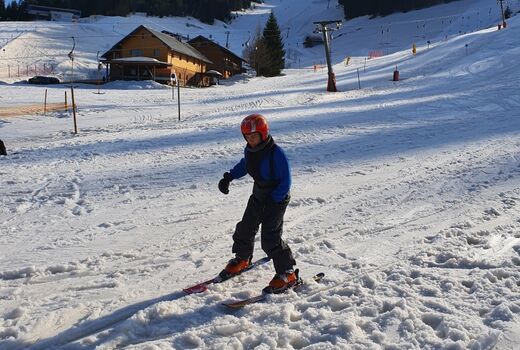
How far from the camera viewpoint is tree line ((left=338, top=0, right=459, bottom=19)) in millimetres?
110312

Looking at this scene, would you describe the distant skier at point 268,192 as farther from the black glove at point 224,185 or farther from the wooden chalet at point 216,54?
the wooden chalet at point 216,54

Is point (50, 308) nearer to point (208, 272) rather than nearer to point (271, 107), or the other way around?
point (208, 272)

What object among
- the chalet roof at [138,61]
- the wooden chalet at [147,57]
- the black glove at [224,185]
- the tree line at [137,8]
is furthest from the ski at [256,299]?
the tree line at [137,8]

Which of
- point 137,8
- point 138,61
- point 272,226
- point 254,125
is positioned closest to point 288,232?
point 272,226

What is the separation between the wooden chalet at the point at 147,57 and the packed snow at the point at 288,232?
32806mm

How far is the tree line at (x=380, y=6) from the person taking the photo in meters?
110

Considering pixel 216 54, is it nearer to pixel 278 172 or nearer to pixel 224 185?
pixel 224 185

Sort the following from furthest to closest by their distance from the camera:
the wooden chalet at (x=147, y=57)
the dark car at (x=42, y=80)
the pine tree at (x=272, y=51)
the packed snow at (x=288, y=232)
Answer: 1. the pine tree at (x=272, y=51)
2. the wooden chalet at (x=147, y=57)
3. the dark car at (x=42, y=80)
4. the packed snow at (x=288, y=232)

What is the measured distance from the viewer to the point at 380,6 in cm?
11294

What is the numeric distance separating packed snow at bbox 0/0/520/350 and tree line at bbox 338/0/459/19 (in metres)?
104

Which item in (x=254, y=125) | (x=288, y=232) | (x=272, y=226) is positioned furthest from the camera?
(x=288, y=232)

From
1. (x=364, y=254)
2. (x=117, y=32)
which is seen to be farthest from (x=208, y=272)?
(x=117, y=32)

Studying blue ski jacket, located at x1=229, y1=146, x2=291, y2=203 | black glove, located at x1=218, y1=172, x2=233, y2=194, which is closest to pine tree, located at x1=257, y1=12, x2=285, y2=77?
black glove, located at x1=218, y1=172, x2=233, y2=194

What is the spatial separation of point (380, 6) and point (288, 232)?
117 m
